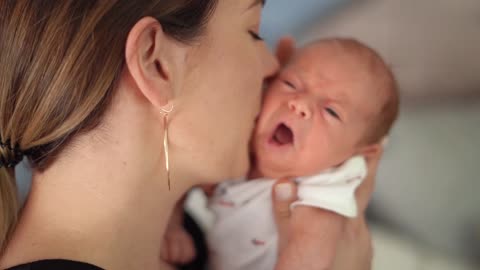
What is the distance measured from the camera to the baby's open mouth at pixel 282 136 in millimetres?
1208

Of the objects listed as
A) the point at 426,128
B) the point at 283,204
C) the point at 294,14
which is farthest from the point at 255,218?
the point at 294,14

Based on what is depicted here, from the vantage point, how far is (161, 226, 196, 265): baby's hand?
1.24 m

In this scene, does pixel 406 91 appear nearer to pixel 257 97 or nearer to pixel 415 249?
pixel 415 249

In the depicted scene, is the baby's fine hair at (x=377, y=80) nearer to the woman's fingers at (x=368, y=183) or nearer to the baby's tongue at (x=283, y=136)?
the woman's fingers at (x=368, y=183)

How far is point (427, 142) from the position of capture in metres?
1.74

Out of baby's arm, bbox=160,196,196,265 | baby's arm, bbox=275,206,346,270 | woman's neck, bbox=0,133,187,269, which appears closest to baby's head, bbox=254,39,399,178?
baby's arm, bbox=275,206,346,270

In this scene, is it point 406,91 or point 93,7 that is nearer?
point 93,7

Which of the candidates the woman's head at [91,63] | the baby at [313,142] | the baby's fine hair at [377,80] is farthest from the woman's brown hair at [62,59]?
the baby's fine hair at [377,80]

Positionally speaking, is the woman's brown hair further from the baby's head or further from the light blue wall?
the light blue wall

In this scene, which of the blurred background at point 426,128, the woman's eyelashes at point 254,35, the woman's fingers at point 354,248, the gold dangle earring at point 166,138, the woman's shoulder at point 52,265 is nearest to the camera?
the woman's shoulder at point 52,265

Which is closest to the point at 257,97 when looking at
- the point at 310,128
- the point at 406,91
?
the point at 310,128

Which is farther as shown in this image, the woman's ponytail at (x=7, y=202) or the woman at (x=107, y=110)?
the woman's ponytail at (x=7, y=202)

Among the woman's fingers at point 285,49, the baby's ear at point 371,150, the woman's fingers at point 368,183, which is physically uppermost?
the woman's fingers at point 285,49

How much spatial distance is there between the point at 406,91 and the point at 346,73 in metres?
0.67
